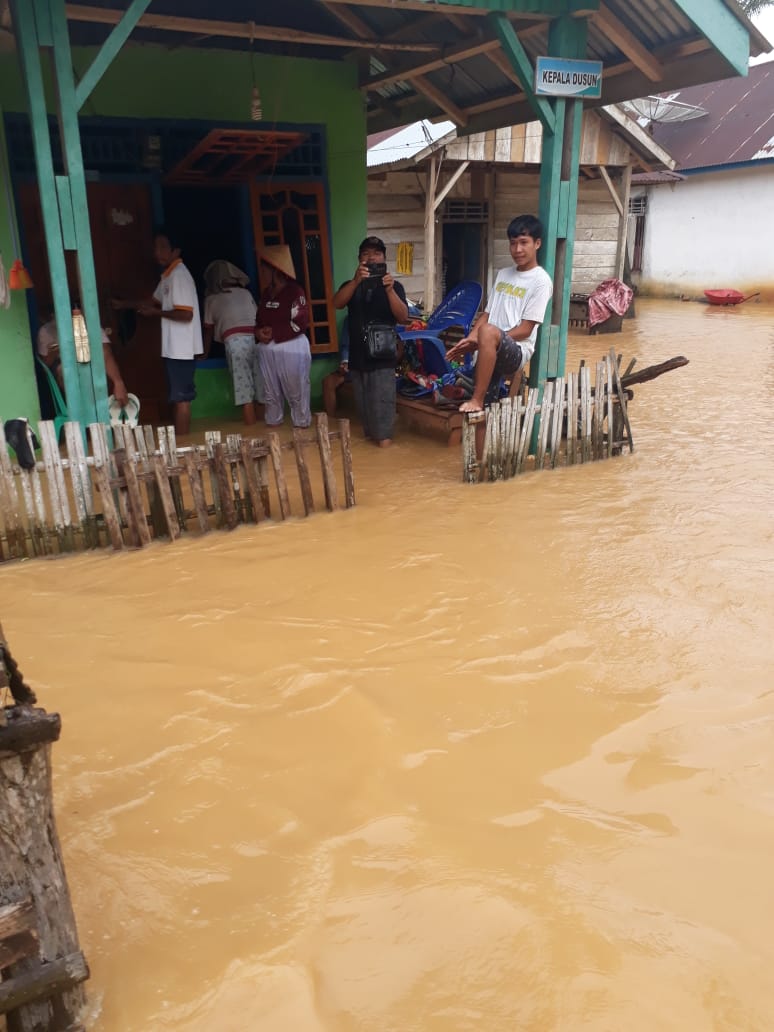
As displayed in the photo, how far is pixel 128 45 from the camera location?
7047 millimetres

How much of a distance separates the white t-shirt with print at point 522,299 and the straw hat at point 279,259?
5.93 ft

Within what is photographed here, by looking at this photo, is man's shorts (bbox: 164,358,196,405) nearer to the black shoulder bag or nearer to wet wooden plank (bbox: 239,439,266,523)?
the black shoulder bag

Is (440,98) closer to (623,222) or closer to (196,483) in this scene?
(196,483)

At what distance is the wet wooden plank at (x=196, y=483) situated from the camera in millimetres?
4969

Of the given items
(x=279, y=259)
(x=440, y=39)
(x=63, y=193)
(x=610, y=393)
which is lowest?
(x=610, y=393)

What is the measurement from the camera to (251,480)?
17.1 ft

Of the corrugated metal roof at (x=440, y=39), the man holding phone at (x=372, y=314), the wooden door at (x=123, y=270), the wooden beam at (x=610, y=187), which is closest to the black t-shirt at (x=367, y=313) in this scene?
the man holding phone at (x=372, y=314)

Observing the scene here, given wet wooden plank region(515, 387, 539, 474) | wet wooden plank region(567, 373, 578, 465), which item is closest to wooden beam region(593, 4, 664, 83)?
wet wooden plank region(567, 373, 578, 465)

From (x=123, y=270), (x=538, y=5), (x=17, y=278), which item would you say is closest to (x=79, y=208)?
(x=17, y=278)

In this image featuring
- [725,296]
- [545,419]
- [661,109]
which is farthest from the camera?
[661,109]

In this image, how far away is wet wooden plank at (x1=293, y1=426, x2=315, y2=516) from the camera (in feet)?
17.3

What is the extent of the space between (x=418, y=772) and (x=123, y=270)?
6.51 meters

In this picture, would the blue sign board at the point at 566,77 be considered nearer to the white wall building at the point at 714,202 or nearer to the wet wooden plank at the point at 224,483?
the wet wooden plank at the point at 224,483

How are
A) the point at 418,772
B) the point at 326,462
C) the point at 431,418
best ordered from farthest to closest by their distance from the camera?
1. the point at 431,418
2. the point at 326,462
3. the point at 418,772
